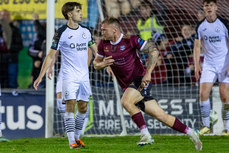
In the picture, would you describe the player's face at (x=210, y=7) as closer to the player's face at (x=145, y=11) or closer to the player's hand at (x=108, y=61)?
the player's face at (x=145, y=11)

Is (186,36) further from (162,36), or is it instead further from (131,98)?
(131,98)

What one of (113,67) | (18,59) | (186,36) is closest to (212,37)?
(186,36)

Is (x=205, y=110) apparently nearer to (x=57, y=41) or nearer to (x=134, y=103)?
(x=134, y=103)

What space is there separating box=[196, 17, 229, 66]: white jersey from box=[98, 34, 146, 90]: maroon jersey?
2.96 metres

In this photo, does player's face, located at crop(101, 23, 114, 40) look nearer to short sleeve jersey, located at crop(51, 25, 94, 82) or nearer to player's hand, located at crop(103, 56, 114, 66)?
player's hand, located at crop(103, 56, 114, 66)

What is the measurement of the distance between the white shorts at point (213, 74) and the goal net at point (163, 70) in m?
1.23

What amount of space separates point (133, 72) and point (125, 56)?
0.26 meters

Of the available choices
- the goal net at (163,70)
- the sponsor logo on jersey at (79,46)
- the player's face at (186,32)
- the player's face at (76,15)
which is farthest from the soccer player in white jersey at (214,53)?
the player's face at (76,15)

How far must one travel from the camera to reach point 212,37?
10.6 metres

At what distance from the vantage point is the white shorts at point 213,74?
10.5m

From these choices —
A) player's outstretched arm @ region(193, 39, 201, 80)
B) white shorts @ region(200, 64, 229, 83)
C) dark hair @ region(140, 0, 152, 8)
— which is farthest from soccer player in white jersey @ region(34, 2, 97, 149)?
dark hair @ region(140, 0, 152, 8)

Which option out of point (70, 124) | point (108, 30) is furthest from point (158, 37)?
point (70, 124)

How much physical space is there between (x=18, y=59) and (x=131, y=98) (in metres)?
7.63

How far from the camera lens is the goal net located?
11.8 meters
